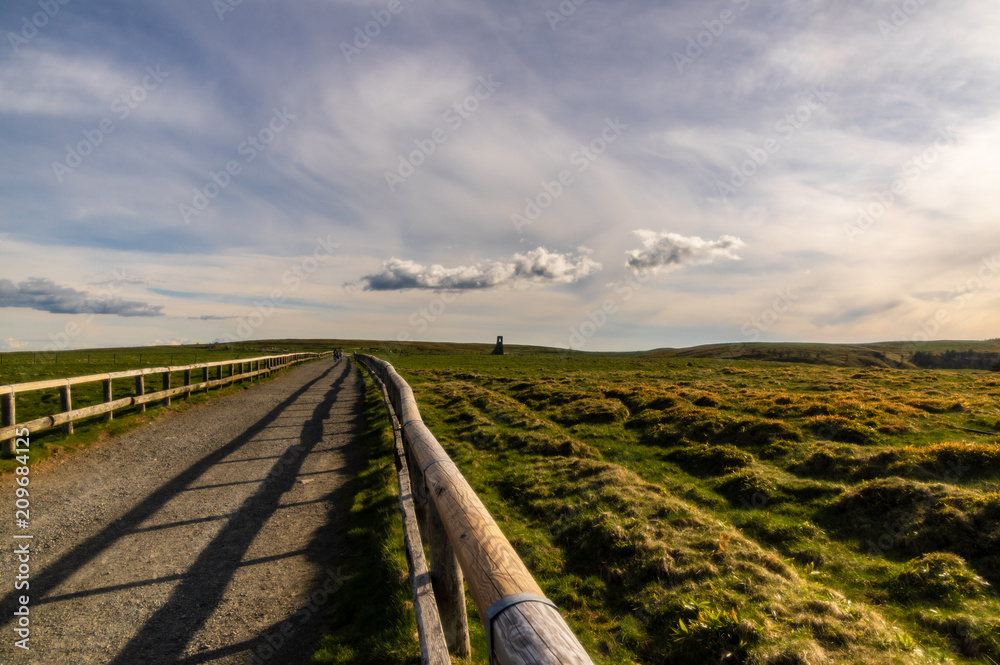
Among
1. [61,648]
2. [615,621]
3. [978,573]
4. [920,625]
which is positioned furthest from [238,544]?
[978,573]

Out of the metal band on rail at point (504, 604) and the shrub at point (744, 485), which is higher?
the metal band on rail at point (504, 604)

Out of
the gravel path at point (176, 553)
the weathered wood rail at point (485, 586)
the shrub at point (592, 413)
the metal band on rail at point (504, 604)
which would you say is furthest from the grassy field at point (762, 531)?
the metal band on rail at point (504, 604)

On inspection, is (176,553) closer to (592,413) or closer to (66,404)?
(66,404)

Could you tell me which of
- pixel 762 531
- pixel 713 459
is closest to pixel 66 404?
pixel 762 531

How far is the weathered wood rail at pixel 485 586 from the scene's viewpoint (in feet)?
4.85

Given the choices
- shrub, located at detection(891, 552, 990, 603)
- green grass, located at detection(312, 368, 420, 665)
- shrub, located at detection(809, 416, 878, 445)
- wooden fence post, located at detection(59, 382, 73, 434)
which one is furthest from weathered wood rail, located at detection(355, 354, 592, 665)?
shrub, located at detection(809, 416, 878, 445)

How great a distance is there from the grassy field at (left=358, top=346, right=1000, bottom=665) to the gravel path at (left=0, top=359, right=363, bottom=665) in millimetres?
2764

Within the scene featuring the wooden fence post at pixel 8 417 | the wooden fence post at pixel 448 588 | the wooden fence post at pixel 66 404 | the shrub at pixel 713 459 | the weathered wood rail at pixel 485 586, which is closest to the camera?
A: the weathered wood rail at pixel 485 586

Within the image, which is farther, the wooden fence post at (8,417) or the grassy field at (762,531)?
the wooden fence post at (8,417)

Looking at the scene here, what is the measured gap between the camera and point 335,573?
197 inches

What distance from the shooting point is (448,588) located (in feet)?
10.5

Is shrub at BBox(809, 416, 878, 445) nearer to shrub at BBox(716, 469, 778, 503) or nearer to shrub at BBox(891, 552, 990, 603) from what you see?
shrub at BBox(716, 469, 778, 503)

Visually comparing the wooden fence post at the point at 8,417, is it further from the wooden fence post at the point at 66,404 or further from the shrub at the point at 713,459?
the shrub at the point at 713,459

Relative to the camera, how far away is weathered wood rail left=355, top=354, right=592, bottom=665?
1.48 metres
